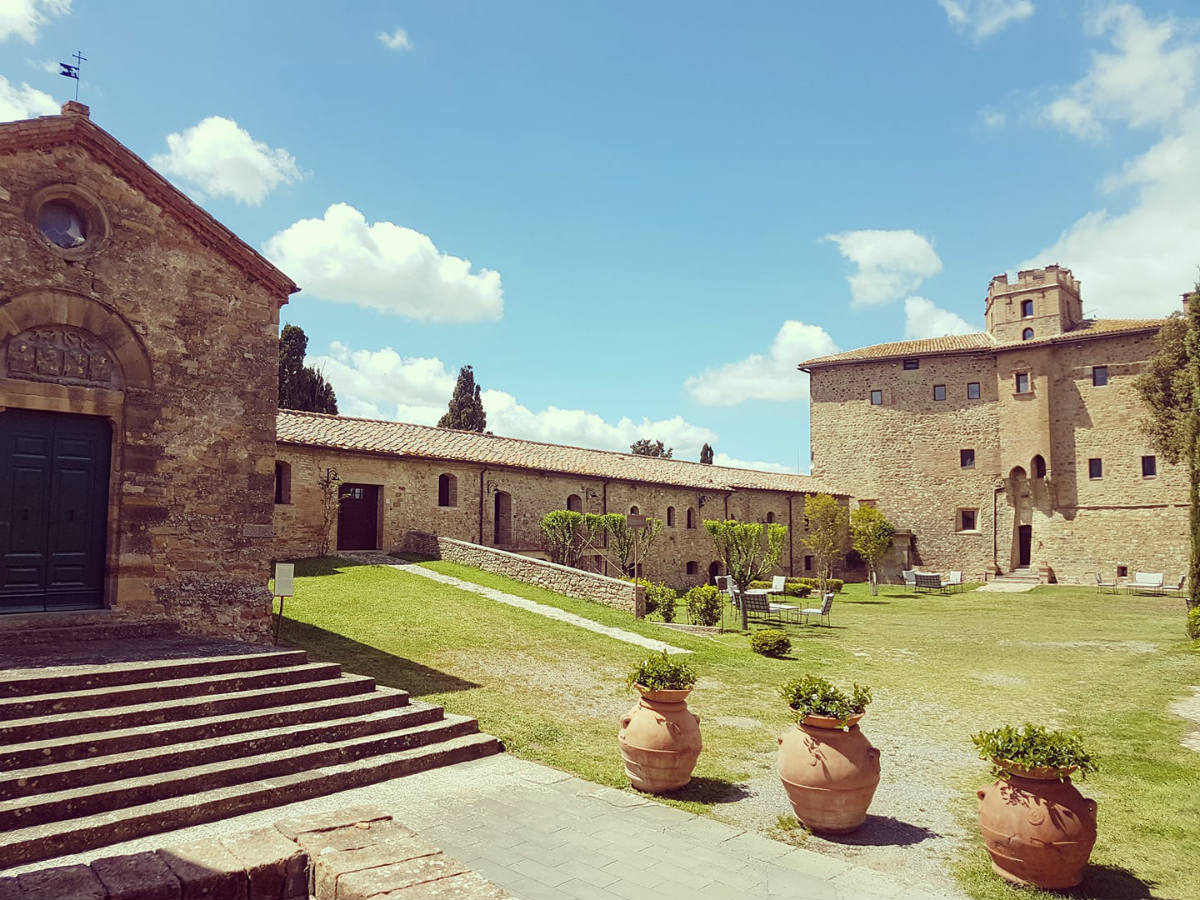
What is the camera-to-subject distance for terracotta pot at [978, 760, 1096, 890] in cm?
500

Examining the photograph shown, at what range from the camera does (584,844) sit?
5.67 metres

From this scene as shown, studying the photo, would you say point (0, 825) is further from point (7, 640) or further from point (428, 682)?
point (428, 682)

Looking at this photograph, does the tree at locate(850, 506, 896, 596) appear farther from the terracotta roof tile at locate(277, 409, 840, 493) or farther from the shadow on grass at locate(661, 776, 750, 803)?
the shadow on grass at locate(661, 776, 750, 803)

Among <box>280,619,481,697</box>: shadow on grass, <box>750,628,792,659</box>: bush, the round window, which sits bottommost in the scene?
<box>750,628,792,659</box>: bush

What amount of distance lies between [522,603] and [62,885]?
542 inches

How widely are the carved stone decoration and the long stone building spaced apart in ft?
34.3

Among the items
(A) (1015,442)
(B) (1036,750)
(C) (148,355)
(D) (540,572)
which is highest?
(A) (1015,442)

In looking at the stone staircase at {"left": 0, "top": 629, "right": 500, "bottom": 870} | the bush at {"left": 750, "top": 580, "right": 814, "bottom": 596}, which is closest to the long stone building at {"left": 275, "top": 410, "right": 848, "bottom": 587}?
the bush at {"left": 750, "top": 580, "right": 814, "bottom": 596}

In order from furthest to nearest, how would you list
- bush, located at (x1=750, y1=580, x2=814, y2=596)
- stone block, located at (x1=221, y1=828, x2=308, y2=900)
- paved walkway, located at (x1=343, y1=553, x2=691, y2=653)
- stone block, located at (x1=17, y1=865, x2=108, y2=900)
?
bush, located at (x1=750, y1=580, x2=814, y2=596)
paved walkway, located at (x1=343, y1=553, x2=691, y2=653)
stone block, located at (x1=221, y1=828, x2=308, y2=900)
stone block, located at (x1=17, y1=865, x2=108, y2=900)

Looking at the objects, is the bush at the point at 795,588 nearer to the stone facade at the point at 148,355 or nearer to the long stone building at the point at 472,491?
the long stone building at the point at 472,491

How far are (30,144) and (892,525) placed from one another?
3739 cm

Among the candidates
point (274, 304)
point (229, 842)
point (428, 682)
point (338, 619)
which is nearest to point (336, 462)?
point (338, 619)

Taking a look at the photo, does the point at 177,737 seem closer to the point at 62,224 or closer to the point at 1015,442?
the point at 62,224

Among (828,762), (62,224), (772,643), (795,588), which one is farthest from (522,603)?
(795,588)
